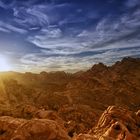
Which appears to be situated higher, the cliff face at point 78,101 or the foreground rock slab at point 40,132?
the foreground rock slab at point 40,132

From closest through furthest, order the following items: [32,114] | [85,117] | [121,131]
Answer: [121,131] → [32,114] → [85,117]

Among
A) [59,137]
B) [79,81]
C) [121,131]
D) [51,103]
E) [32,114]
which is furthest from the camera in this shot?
[79,81]

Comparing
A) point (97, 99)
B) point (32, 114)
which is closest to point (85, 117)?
point (32, 114)

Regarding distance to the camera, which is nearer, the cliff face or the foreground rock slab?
the foreground rock slab

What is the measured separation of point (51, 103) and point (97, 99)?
28383 mm

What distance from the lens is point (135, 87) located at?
17850 centimetres

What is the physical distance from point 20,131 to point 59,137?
4483 mm

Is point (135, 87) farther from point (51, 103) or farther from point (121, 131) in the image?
point (121, 131)

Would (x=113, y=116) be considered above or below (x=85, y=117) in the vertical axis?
above

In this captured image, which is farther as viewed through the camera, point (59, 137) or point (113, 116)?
point (113, 116)

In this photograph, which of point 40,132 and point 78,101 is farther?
point 78,101

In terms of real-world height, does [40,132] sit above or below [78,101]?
above

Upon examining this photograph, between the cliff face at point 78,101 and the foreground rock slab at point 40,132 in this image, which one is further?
the cliff face at point 78,101

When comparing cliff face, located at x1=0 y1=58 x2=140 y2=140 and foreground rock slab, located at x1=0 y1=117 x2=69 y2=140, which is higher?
foreground rock slab, located at x1=0 y1=117 x2=69 y2=140
